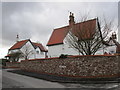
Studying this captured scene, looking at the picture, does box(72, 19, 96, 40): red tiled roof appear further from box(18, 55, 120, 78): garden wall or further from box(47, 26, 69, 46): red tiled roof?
box(47, 26, 69, 46): red tiled roof

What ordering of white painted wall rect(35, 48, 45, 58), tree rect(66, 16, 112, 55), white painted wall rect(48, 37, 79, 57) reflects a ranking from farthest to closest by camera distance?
white painted wall rect(35, 48, 45, 58) → white painted wall rect(48, 37, 79, 57) → tree rect(66, 16, 112, 55)

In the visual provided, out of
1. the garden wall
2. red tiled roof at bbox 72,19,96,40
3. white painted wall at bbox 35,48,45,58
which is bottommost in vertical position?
the garden wall

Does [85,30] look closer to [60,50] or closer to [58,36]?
[60,50]

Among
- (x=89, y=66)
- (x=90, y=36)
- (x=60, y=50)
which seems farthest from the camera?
(x=60, y=50)

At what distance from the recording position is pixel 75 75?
13.8m

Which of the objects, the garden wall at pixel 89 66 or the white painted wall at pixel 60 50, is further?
the white painted wall at pixel 60 50

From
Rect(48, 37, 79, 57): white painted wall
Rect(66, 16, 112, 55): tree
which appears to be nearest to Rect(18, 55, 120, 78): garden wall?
Rect(66, 16, 112, 55): tree

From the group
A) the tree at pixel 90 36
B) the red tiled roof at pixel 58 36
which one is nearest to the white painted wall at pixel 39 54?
the red tiled roof at pixel 58 36

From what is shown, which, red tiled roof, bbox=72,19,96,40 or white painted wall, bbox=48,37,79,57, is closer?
red tiled roof, bbox=72,19,96,40

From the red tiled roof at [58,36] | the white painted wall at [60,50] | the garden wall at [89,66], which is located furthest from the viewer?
the red tiled roof at [58,36]

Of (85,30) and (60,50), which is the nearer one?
(85,30)

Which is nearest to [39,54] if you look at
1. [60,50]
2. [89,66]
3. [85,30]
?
[60,50]

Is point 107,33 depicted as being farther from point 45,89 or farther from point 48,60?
point 45,89

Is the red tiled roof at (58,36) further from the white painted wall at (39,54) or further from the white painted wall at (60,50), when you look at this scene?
the white painted wall at (39,54)
